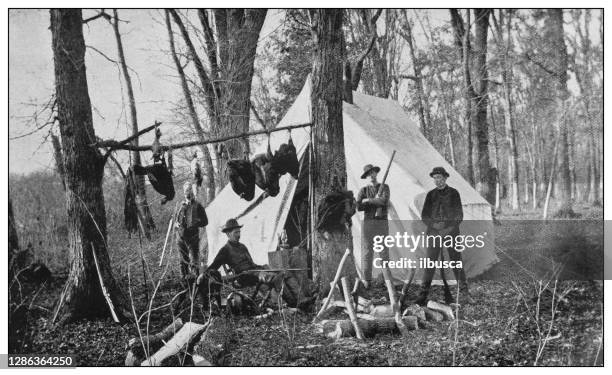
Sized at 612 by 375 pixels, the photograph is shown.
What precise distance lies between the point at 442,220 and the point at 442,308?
0.69m

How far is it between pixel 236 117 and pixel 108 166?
1322mm

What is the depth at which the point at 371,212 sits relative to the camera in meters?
4.52

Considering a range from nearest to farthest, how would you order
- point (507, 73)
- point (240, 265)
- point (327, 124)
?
point (240, 265) → point (327, 124) → point (507, 73)

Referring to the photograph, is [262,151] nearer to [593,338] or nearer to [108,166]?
[108,166]

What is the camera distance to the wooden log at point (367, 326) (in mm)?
3861

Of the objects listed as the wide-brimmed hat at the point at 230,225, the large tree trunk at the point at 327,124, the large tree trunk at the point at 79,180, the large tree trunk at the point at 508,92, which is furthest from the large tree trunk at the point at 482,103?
the large tree trunk at the point at 79,180

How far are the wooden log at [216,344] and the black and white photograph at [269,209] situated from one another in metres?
0.02

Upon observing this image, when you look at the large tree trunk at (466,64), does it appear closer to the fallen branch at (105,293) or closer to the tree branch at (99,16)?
the tree branch at (99,16)

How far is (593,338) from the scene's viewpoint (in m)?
3.78

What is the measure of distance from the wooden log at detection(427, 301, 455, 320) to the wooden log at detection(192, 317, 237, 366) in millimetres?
1543

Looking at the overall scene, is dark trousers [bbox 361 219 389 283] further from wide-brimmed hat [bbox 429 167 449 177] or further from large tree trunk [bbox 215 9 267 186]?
large tree trunk [bbox 215 9 267 186]

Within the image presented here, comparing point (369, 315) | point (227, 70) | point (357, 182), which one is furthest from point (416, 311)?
point (227, 70)

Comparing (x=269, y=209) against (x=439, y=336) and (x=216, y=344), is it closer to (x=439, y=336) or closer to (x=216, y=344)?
(x=216, y=344)
